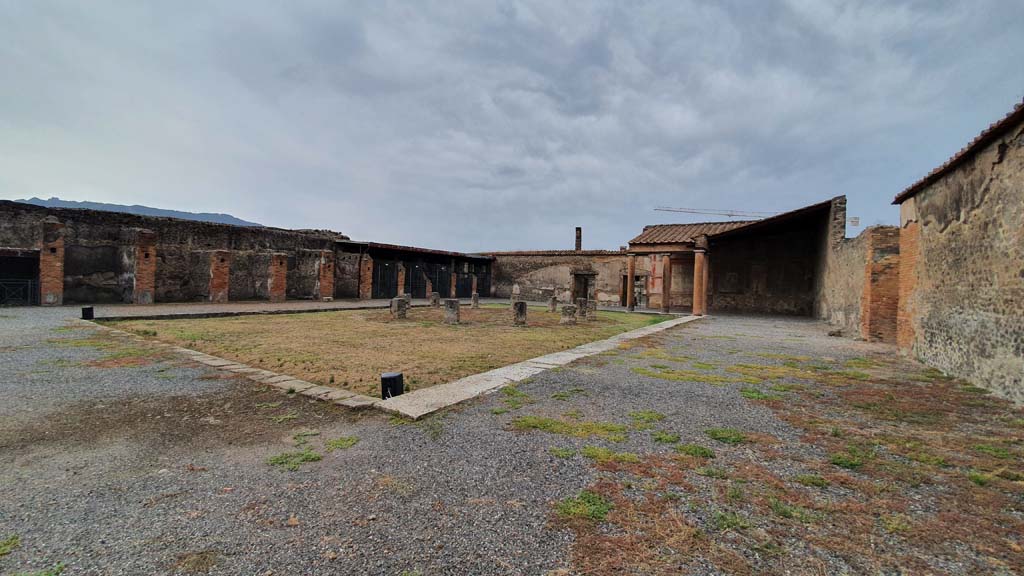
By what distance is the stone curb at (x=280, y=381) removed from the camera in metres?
4.46

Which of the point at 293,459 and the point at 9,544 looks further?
the point at 293,459

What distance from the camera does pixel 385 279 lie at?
995 inches

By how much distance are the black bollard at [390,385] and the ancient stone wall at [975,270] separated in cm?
680

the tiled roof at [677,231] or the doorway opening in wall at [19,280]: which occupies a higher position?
the tiled roof at [677,231]

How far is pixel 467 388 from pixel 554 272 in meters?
25.4

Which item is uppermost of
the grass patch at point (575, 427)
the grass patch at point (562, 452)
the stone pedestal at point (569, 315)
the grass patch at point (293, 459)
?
the stone pedestal at point (569, 315)

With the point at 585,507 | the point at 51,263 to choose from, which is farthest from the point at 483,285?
the point at 585,507

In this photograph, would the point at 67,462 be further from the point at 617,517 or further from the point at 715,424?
the point at 715,424

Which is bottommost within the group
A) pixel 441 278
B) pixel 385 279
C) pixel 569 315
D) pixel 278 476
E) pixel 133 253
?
pixel 278 476

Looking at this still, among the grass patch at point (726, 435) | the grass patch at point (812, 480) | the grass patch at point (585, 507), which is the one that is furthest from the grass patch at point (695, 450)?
the grass patch at point (585, 507)

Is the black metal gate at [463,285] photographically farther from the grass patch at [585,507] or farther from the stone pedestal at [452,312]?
the grass patch at [585,507]

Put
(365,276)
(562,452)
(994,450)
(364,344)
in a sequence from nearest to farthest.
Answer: (562,452) → (994,450) → (364,344) → (365,276)

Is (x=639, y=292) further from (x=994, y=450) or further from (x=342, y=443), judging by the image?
(x=342, y=443)

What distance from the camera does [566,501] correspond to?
2490mm
